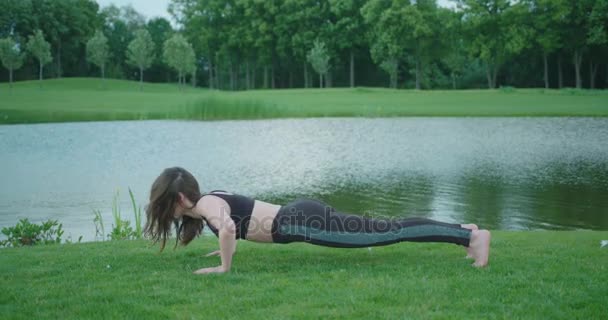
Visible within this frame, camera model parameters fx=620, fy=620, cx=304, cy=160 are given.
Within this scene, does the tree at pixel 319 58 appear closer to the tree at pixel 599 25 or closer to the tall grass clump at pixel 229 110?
the tall grass clump at pixel 229 110

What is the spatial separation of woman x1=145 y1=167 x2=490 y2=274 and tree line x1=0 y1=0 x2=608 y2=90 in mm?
50799

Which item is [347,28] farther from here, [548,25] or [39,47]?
[39,47]

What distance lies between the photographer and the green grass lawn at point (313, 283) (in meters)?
4.14

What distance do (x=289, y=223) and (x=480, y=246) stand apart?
1639mm

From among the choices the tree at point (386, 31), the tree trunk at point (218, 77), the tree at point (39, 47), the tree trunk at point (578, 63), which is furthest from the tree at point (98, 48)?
the tree trunk at point (578, 63)

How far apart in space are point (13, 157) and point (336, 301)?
1805cm

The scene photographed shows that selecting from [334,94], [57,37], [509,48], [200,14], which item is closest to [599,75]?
[509,48]

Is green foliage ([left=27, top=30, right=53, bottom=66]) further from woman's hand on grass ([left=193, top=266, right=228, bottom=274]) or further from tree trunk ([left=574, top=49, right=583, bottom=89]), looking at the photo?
woman's hand on grass ([left=193, top=266, right=228, bottom=274])

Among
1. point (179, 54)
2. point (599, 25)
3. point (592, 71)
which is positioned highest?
point (599, 25)

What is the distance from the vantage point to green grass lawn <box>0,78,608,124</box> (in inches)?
1371

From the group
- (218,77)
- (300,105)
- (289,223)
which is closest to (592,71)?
(300,105)

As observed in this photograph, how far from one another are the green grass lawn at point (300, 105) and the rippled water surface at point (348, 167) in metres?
5.51

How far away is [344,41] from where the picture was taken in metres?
65.2

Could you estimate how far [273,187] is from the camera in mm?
14188
